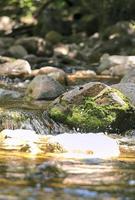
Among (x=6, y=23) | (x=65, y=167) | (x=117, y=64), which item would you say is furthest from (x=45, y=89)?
(x=6, y=23)

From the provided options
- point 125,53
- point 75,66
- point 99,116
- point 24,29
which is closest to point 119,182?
point 99,116

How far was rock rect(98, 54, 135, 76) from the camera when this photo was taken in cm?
1992

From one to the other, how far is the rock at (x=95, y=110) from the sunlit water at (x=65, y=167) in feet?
1.61

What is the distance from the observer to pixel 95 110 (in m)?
10.6

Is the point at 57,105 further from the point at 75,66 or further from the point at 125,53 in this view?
the point at 125,53

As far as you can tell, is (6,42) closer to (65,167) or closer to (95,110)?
(95,110)

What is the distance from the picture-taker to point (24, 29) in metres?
32.9

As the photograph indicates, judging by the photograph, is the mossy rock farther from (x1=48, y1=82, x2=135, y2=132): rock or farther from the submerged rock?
(x1=48, y1=82, x2=135, y2=132): rock

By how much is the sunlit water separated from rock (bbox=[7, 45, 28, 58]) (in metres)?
14.2

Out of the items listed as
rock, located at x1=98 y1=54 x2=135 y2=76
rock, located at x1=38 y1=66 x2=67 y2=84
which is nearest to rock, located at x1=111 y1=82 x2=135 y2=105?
rock, located at x1=38 y1=66 x2=67 y2=84

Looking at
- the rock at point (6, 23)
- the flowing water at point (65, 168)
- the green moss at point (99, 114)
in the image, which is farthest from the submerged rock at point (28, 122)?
the rock at point (6, 23)

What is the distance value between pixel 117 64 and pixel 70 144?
1219 cm

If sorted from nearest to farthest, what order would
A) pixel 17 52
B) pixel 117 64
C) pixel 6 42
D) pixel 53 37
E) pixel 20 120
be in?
1. pixel 20 120
2. pixel 117 64
3. pixel 17 52
4. pixel 6 42
5. pixel 53 37

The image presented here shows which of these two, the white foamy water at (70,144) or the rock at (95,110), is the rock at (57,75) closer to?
the rock at (95,110)
